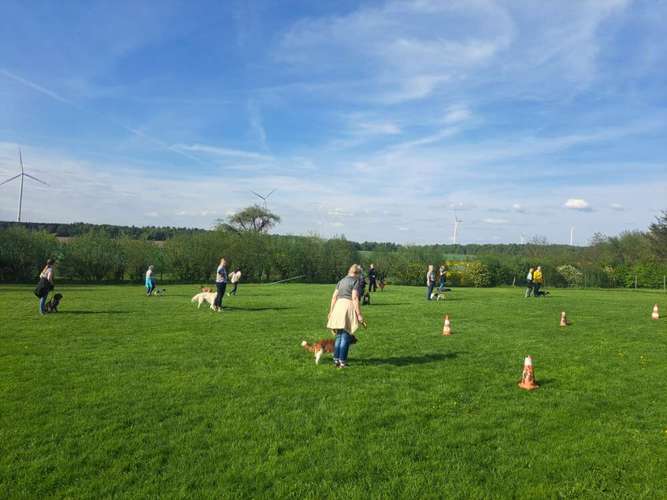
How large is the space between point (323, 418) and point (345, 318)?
3051mm

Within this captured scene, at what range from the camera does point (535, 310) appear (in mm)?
21203

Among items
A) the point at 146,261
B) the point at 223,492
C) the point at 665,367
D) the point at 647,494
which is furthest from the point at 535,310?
the point at 146,261

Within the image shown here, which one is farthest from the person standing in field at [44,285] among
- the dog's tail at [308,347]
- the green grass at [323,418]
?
the dog's tail at [308,347]


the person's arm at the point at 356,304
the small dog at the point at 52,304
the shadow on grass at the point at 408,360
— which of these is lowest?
the small dog at the point at 52,304

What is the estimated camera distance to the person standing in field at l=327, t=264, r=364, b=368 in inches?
368

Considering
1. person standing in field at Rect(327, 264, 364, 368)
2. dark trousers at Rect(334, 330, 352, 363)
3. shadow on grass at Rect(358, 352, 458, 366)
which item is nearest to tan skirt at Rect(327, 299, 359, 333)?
person standing in field at Rect(327, 264, 364, 368)

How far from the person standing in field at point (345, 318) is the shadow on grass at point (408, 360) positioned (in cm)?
69

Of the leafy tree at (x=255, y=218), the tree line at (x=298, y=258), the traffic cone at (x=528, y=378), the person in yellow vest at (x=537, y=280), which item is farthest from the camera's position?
the leafy tree at (x=255, y=218)

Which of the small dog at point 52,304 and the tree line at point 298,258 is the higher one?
the tree line at point 298,258

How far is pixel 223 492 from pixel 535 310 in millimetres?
19563

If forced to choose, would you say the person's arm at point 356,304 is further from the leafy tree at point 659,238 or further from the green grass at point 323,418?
the leafy tree at point 659,238

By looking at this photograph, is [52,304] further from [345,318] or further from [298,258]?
[298,258]

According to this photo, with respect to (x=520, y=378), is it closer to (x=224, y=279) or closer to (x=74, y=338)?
(x=74, y=338)

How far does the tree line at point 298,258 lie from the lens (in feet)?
161
